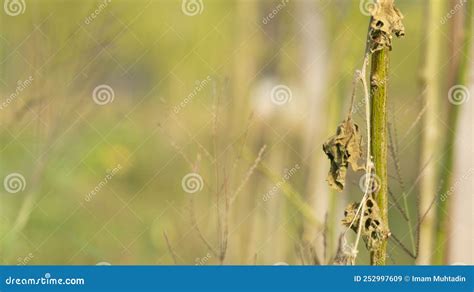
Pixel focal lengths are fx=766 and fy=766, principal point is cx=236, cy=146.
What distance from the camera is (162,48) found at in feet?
11.1

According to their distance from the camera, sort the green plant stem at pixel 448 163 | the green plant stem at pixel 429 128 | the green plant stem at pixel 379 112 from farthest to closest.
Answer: the green plant stem at pixel 429 128
the green plant stem at pixel 448 163
the green plant stem at pixel 379 112

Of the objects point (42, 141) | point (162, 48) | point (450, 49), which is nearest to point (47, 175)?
point (42, 141)

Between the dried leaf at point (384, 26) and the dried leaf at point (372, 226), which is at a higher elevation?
the dried leaf at point (384, 26)

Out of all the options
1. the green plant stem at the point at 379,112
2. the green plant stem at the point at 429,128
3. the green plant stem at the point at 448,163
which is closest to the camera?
the green plant stem at the point at 379,112

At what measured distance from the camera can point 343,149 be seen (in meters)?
1.11

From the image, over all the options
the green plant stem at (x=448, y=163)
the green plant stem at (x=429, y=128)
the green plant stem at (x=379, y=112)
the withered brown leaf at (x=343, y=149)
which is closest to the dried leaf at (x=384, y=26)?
the green plant stem at (x=379, y=112)

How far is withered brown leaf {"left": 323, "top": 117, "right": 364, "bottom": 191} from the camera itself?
3.65 feet

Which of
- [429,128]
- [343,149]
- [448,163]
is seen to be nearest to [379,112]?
[343,149]

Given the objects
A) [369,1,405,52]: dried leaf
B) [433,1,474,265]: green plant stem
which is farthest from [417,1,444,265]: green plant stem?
[369,1,405,52]: dried leaf

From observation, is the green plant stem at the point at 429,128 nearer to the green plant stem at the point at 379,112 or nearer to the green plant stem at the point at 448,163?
the green plant stem at the point at 448,163

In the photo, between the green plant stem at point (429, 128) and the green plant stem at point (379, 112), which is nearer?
the green plant stem at point (379, 112)

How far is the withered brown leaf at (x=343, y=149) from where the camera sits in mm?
1112

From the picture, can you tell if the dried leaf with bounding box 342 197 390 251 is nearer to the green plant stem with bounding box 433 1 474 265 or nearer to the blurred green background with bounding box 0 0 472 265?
the green plant stem with bounding box 433 1 474 265

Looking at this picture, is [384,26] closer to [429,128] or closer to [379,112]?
[379,112]
